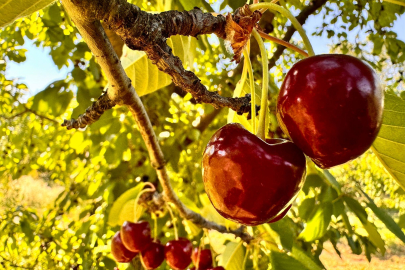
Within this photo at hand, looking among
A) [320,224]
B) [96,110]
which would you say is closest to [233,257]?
[320,224]

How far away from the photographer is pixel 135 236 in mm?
1135

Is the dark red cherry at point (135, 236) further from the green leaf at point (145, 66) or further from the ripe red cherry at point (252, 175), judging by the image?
the ripe red cherry at point (252, 175)

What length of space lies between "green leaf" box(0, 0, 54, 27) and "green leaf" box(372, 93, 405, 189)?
0.52 metres

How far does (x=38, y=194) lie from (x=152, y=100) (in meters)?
6.15

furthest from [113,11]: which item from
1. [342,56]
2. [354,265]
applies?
[354,265]

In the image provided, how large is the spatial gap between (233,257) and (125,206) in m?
0.53

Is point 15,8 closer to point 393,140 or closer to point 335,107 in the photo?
point 335,107

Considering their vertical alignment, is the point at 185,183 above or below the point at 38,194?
below

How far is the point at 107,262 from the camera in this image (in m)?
1.77

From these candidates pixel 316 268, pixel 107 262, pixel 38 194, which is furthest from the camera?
pixel 38 194

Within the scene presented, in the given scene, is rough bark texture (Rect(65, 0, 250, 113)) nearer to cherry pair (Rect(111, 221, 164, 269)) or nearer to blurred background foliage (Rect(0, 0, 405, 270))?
blurred background foliage (Rect(0, 0, 405, 270))

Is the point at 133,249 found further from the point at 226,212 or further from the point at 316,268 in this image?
the point at 226,212

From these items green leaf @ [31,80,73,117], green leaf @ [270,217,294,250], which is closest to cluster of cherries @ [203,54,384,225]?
green leaf @ [270,217,294,250]

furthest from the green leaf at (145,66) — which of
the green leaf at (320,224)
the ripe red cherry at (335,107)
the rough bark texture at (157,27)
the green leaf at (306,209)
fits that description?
the green leaf at (306,209)
